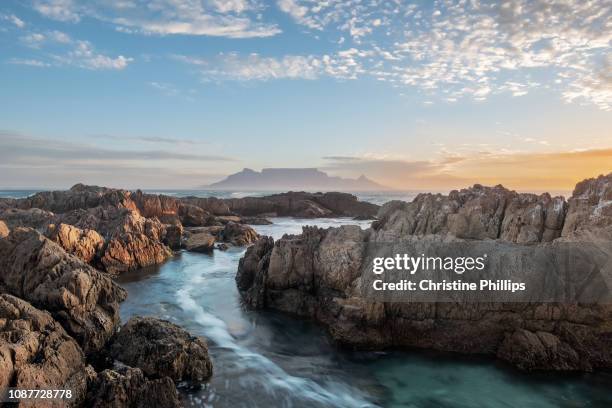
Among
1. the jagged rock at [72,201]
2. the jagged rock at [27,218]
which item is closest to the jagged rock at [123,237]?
the jagged rock at [27,218]

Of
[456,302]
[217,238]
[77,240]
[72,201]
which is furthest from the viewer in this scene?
[72,201]

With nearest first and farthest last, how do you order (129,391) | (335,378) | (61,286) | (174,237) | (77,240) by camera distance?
(129,391) < (335,378) < (61,286) < (77,240) < (174,237)

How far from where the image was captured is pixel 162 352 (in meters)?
10.9

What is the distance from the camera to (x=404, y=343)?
13.7 metres

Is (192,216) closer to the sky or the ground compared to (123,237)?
closer to the ground

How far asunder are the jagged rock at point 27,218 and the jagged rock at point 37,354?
68.2ft

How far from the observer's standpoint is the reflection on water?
10648 mm

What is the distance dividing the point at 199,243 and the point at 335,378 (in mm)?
Answer: 21573

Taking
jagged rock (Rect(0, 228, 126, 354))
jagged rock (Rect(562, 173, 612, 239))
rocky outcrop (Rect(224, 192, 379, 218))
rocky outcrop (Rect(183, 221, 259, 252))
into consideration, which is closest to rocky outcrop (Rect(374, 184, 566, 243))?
jagged rock (Rect(562, 173, 612, 239))

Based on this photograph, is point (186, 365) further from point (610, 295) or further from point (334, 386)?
point (610, 295)

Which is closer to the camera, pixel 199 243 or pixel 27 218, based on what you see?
pixel 27 218

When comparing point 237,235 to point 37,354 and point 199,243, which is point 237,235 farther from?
point 37,354

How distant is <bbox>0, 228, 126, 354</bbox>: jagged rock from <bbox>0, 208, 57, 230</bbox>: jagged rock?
49.3ft

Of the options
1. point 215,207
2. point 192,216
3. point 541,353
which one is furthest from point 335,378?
point 215,207
